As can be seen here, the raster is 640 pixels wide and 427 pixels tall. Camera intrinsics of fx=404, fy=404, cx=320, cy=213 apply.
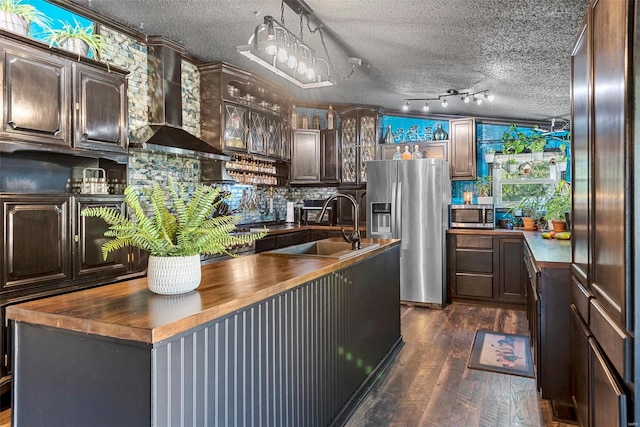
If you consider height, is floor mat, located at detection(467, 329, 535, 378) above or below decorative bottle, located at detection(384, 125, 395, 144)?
below

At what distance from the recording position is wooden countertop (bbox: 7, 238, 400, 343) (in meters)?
1.17

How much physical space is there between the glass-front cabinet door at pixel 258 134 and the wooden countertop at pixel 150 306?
3275 mm

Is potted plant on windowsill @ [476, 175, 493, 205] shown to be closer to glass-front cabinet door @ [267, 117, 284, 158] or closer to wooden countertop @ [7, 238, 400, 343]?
glass-front cabinet door @ [267, 117, 284, 158]

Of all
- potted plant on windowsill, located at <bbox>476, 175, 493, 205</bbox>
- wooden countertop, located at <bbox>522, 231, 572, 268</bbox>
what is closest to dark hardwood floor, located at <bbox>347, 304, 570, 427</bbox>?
wooden countertop, located at <bbox>522, 231, 572, 268</bbox>

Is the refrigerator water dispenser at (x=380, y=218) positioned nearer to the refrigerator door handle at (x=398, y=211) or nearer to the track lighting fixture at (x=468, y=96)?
the refrigerator door handle at (x=398, y=211)

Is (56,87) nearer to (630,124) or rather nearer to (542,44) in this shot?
(630,124)

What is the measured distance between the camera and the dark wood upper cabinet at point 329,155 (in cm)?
604

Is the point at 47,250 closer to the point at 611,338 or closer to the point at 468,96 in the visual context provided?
the point at 611,338

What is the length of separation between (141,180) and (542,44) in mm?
3724

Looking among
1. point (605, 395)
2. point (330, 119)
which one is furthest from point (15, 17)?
point (330, 119)

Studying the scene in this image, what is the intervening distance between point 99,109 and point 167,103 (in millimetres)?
888

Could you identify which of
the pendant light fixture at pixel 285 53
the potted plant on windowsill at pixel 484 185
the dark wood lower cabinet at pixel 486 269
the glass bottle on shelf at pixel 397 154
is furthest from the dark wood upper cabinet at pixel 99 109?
the potted plant on windowsill at pixel 484 185

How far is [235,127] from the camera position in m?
4.73

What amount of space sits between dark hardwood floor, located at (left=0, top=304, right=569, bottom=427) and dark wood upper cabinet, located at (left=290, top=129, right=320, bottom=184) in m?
2.95
